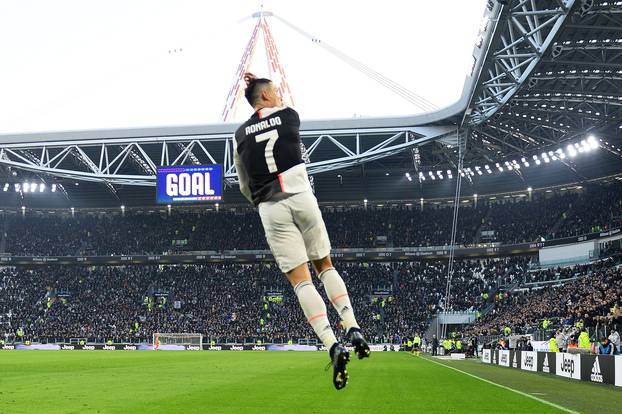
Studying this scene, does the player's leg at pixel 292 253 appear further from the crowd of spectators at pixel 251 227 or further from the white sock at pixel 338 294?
the crowd of spectators at pixel 251 227

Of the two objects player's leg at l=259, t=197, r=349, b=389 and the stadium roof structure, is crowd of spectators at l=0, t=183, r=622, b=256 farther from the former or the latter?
player's leg at l=259, t=197, r=349, b=389

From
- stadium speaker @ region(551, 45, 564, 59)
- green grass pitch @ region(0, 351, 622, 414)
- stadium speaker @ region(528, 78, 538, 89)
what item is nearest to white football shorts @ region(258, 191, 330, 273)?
green grass pitch @ region(0, 351, 622, 414)

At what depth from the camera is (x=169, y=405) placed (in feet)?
30.2

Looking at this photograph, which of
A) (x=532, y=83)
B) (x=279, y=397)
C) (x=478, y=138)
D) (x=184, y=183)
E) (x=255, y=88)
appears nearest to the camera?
(x=255, y=88)

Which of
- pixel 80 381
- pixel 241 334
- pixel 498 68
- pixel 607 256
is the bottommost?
pixel 241 334

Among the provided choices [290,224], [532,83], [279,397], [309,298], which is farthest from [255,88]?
[532,83]

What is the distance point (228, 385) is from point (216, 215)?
55.3 metres

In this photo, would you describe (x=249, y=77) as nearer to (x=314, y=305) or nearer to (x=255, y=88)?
(x=255, y=88)

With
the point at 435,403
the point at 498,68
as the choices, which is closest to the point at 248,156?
the point at 435,403

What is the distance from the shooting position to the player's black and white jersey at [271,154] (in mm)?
4953

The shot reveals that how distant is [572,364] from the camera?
19703 millimetres

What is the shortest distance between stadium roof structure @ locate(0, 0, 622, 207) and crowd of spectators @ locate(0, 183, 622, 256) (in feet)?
7.12

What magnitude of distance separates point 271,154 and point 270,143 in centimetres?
9

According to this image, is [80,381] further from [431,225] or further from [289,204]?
[431,225]
